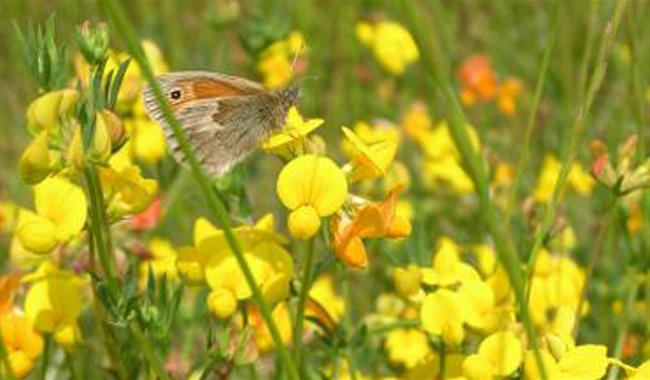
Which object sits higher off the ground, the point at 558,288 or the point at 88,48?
the point at 88,48

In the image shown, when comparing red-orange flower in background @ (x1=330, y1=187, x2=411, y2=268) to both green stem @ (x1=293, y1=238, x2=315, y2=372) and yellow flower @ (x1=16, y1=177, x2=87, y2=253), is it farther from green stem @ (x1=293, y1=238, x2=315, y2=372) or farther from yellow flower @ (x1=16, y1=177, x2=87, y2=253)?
yellow flower @ (x1=16, y1=177, x2=87, y2=253)

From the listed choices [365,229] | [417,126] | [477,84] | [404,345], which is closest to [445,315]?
[365,229]

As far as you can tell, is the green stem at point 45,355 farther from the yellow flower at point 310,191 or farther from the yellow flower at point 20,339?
the yellow flower at point 310,191

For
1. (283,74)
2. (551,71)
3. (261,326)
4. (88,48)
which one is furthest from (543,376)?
(551,71)

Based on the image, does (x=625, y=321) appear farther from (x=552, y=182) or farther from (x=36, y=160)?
(x=552, y=182)

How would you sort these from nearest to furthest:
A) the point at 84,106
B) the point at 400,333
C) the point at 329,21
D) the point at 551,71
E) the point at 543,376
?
the point at 543,376 < the point at 84,106 < the point at 400,333 < the point at 551,71 < the point at 329,21

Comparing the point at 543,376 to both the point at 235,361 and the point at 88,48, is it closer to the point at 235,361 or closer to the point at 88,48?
the point at 235,361

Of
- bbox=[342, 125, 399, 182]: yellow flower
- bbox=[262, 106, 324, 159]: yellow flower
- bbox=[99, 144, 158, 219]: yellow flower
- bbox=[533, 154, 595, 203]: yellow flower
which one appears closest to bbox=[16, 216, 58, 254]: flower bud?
bbox=[99, 144, 158, 219]: yellow flower
